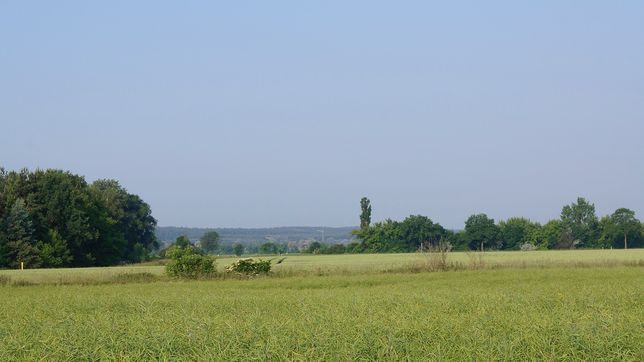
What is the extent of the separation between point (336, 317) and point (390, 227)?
363 feet

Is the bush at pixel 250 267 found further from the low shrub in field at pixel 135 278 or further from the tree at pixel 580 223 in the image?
the tree at pixel 580 223

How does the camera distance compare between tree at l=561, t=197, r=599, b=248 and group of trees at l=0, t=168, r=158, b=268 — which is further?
tree at l=561, t=197, r=599, b=248

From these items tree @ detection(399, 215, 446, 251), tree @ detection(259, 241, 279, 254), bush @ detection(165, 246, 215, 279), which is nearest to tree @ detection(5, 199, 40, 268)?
bush @ detection(165, 246, 215, 279)

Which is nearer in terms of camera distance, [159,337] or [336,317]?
[159,337]

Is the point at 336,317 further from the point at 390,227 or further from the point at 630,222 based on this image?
the point at 630,222

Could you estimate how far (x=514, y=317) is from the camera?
10578mm

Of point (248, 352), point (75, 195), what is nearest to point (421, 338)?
point (248, 352)

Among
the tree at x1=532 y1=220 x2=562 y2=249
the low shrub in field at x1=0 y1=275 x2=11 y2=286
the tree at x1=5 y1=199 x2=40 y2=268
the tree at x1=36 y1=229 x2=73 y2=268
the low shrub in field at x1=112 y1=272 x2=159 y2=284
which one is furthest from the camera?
the tree at x1=532 y1=220 x2=562 y2=249

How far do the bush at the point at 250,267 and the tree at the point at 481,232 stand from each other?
7860 cm

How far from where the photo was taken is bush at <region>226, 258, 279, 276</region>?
45188mm

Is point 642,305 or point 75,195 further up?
point 75,195

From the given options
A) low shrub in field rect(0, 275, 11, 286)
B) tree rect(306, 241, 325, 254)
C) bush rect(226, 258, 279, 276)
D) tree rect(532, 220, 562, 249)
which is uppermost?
tree rect(532, 220, 562, 249)

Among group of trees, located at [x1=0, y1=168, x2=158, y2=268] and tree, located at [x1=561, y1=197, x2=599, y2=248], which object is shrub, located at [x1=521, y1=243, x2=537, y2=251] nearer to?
tree, located at [x1=561, y1=197, x2=599, y2=248]

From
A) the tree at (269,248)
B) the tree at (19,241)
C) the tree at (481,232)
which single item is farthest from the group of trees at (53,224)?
the tree at (269,248)
